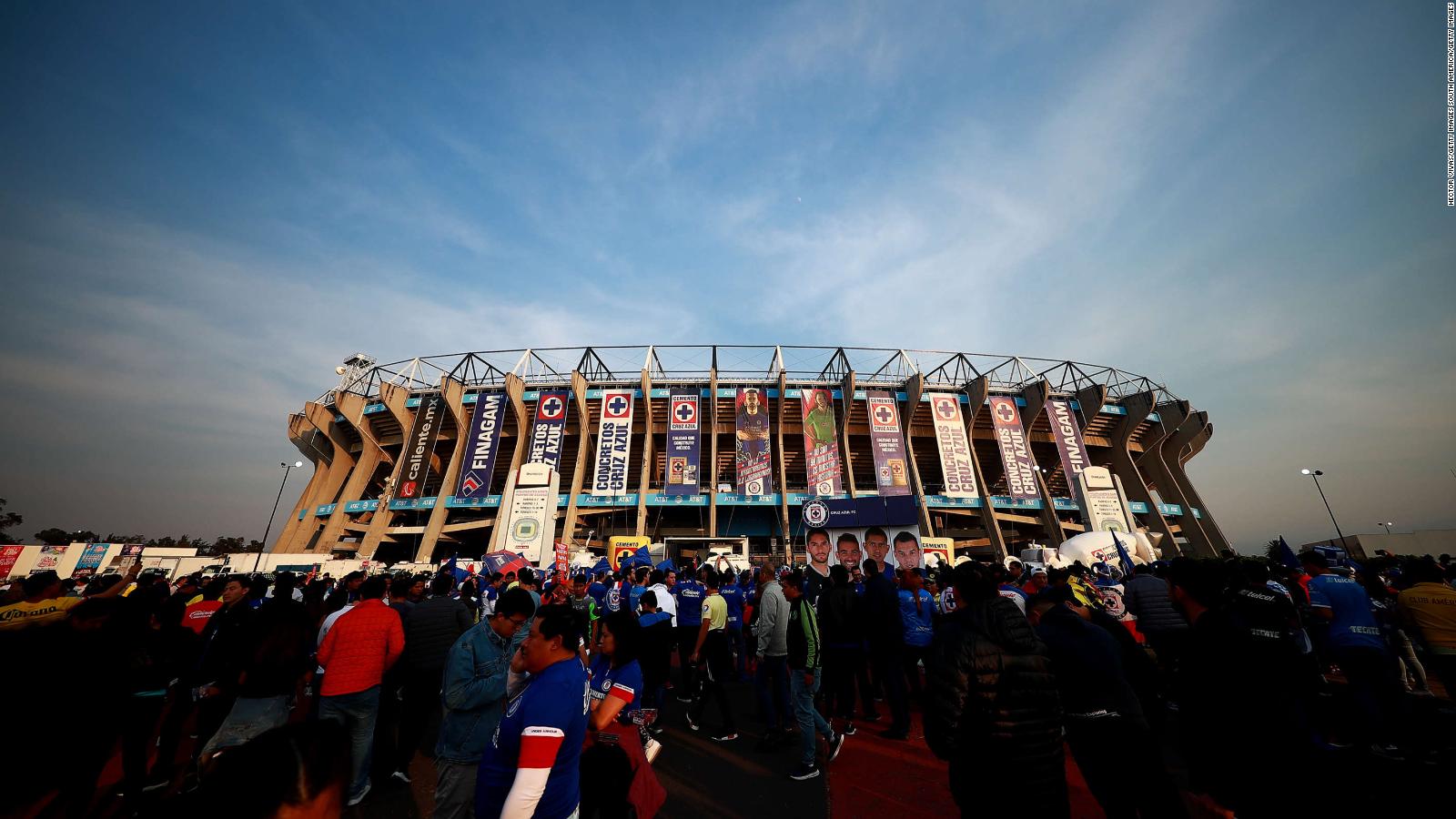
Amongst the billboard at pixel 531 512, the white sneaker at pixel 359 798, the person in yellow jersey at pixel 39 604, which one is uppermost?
the billboard at pixel 531 512

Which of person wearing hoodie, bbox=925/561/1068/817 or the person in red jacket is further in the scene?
the person in red jacket

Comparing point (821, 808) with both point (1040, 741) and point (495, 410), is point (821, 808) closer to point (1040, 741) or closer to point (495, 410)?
point (1040, 741)

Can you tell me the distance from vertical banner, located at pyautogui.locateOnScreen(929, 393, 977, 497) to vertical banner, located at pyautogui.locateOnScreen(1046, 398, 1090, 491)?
5.53 metres

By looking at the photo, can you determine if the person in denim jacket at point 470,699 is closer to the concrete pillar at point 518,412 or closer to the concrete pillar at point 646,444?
the concrete pillar at point 646,444

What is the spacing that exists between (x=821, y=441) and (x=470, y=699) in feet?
107

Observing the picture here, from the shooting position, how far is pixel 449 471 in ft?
114

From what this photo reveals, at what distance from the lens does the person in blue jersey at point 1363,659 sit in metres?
5.08

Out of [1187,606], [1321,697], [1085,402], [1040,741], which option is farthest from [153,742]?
[1085,402]

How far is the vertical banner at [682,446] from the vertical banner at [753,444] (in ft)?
9.88

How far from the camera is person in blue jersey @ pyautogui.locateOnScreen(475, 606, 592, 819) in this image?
7.61 ft

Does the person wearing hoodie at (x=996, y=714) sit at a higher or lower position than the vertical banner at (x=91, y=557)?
lower

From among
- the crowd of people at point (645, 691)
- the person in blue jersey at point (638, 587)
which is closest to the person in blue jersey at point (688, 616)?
the person in blue jersey at point (638, 587)

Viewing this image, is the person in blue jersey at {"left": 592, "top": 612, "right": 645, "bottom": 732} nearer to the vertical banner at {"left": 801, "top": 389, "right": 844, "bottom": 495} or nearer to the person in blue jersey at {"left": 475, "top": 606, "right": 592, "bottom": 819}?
the person in blue jersey at {"left": 475, "top": 606, "right": 592, "bottom": 819}

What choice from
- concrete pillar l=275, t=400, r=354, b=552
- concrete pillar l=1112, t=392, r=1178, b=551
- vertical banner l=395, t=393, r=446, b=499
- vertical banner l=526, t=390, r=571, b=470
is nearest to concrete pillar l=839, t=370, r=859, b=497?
vertical banner l=526, t=390, r=571, b=470
